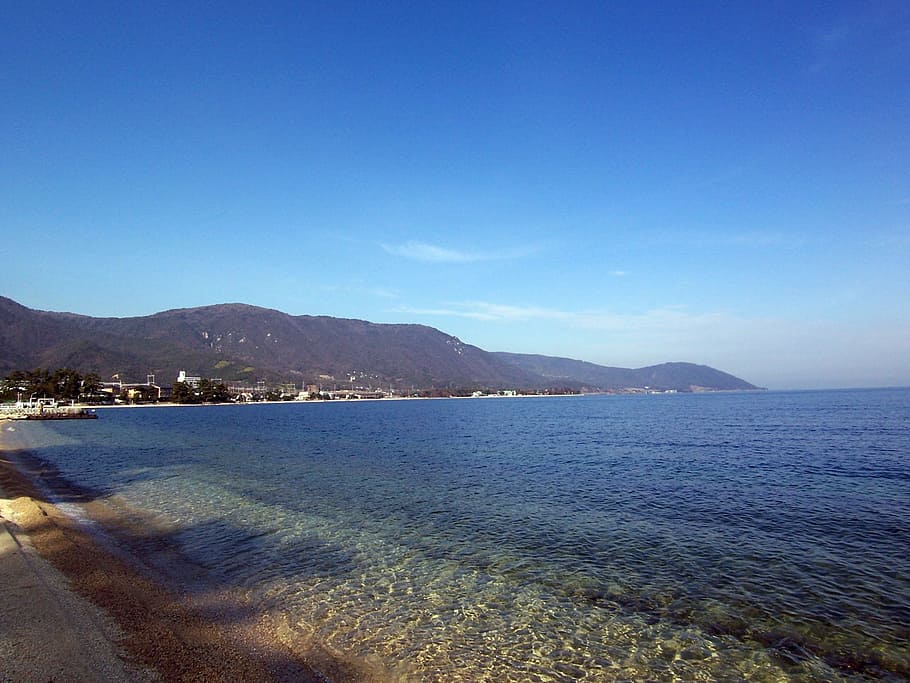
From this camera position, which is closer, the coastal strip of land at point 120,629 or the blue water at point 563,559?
the coastal strip of land at point 120,629

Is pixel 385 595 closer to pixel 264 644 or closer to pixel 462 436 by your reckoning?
pixel 264 644

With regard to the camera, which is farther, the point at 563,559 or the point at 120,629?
the point at 563,559

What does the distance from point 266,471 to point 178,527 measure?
1487 cm

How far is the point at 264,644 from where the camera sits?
1057 centimetres

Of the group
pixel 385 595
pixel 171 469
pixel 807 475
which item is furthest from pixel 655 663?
pixel 171 469

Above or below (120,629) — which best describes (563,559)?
below

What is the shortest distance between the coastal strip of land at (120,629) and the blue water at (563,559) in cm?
95

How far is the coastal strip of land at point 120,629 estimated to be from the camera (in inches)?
358

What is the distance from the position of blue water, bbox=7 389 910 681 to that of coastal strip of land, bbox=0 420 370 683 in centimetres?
95

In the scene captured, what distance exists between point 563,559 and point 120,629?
11474mm

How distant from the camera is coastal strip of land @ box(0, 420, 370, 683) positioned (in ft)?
29.8

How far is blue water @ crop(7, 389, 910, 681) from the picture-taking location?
10.5 meters

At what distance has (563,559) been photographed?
16.2 metres

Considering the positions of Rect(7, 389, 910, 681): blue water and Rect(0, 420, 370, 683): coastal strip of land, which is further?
Rect(7, 389, 910, 681): blue water
